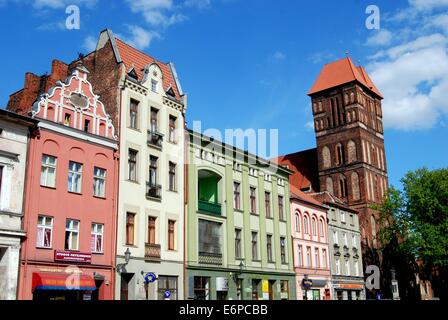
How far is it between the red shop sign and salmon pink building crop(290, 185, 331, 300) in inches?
914

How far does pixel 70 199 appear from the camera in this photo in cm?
2788

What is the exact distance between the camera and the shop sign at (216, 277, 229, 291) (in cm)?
3653

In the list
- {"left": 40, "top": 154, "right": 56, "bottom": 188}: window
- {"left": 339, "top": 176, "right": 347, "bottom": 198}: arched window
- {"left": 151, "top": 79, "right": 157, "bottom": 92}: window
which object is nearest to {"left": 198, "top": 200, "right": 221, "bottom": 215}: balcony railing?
{"left": 151, "top": 79, "right": 157, "bottom": 92}: window

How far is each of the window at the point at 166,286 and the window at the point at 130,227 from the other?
3215 mm

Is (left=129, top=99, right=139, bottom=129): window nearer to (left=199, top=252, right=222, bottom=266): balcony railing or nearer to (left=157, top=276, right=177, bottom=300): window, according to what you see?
(left=157, top=276, right=177, bottom=300): window

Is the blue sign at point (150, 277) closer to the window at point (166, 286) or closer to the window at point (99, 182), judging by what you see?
the window at point (166, 286)

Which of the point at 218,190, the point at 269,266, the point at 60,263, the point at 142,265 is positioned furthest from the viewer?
the point at 269,266

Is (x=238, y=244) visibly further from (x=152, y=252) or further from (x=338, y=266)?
(x=338, y=266)

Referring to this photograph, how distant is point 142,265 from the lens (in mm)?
31203

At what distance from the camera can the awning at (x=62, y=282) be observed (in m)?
25.0

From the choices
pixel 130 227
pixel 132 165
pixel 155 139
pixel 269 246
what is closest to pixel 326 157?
pixel 269 246
